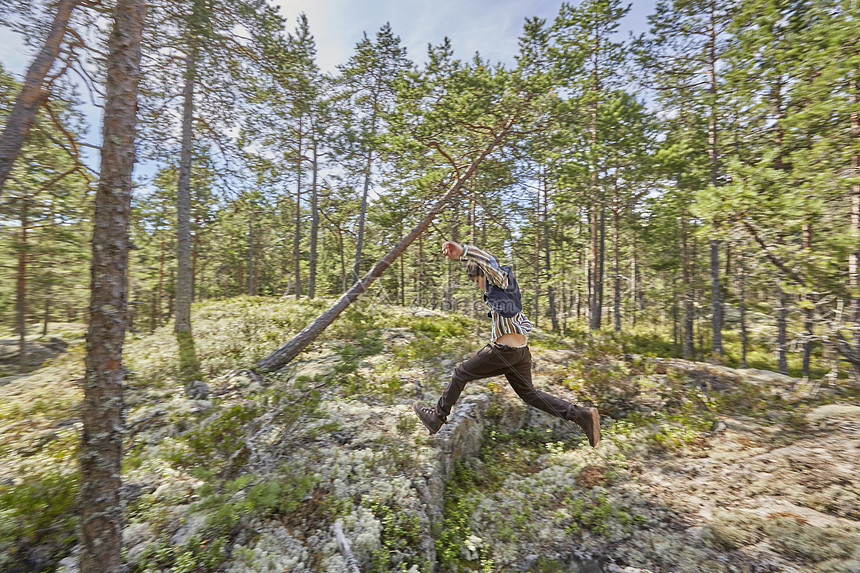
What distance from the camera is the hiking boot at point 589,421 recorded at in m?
4.38

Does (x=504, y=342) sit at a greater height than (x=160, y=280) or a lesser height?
lesser

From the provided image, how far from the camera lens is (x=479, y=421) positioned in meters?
6.73

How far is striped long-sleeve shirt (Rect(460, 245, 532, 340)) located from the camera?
409 centimetres

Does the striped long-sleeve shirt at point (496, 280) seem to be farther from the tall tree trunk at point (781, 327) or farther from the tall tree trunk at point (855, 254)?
the tall tree trunk at point (781, 327)

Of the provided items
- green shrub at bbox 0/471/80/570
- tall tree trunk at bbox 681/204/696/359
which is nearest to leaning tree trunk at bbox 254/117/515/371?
green shrub at bbox 0/471/80/570

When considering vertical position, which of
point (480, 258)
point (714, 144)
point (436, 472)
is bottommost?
point (436, 472)

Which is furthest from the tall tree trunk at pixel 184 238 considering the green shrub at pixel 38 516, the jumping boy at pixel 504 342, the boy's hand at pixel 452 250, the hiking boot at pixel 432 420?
the jumping boy at pixel 504 342

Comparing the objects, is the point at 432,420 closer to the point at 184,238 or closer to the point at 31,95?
the point at 31,95

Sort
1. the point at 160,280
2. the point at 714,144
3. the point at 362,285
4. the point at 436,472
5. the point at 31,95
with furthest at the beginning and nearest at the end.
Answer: the point at 160,280, the point at 714,144, the point at 362,285, the point at 436,472, the point at 31,95

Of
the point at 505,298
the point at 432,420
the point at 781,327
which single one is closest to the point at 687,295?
the point at 781,327

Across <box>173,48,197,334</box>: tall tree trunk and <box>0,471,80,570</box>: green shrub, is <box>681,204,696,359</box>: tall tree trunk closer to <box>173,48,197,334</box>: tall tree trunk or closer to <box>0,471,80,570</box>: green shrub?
<box>0,471,80,570</box>: green shrub

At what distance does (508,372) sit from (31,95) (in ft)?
25.0

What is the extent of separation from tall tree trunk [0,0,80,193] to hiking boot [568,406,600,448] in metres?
8.27

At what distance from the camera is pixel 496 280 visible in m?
4.19
